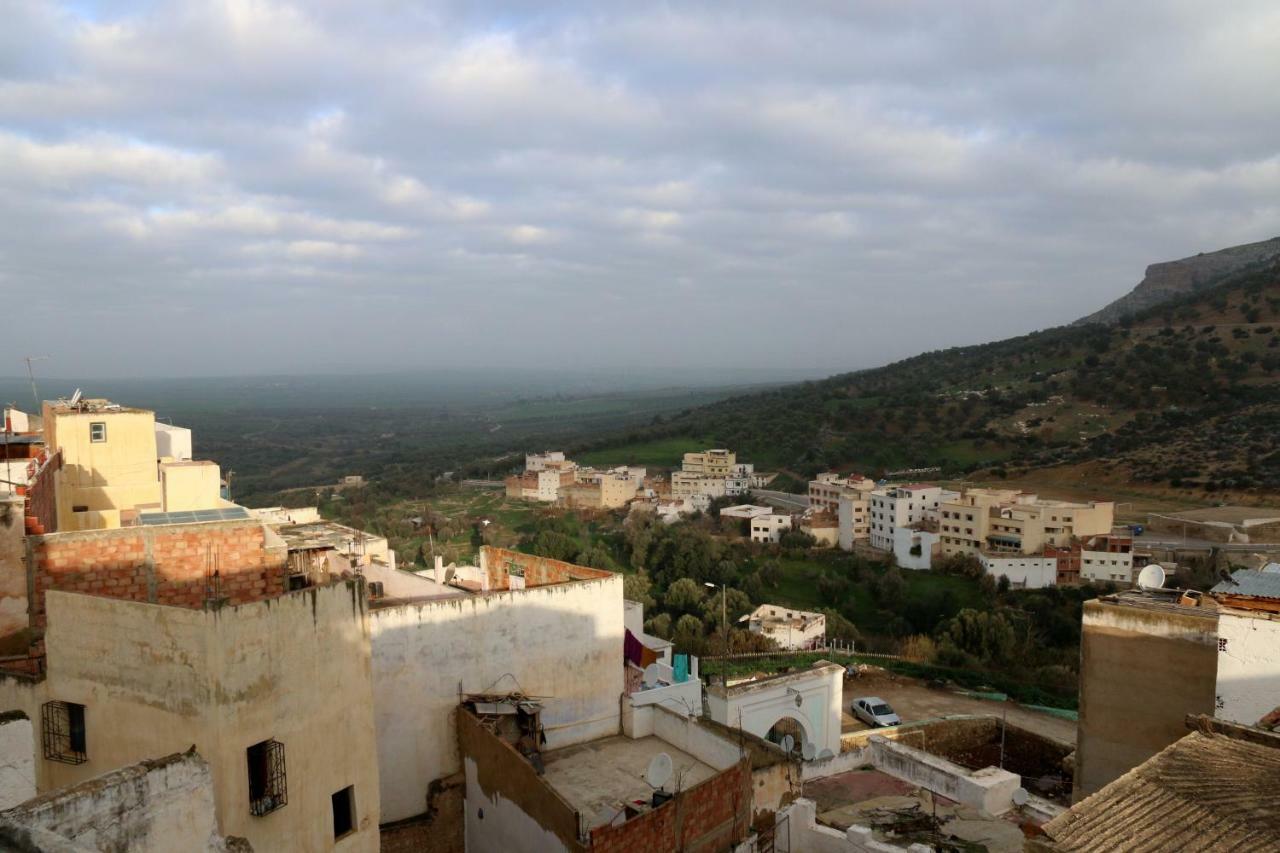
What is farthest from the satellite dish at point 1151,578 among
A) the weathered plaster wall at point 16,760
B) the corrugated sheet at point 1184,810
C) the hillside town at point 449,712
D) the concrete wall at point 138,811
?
the weathered plaster wall at point 16,760

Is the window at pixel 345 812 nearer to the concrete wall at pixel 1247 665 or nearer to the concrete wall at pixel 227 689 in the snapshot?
the concrete wall at pixel 227 689

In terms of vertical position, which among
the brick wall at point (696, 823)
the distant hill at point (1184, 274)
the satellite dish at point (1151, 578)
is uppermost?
the distant hill at point (1184, 274)

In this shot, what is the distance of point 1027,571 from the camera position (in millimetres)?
38750

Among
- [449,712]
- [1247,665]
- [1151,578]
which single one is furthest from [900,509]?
[449,712]

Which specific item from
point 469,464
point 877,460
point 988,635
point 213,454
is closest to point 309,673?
point 988,635

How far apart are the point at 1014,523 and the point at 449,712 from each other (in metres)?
37.7

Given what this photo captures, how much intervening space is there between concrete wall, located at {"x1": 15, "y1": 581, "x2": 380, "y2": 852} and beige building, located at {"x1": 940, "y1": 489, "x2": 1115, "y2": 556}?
39.7m

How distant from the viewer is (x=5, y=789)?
4.67 m

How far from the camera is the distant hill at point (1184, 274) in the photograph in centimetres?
12234

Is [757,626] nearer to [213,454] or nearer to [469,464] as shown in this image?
[469,464]

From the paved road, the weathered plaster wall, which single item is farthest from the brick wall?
the paved road

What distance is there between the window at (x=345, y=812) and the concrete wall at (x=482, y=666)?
2.55 metres

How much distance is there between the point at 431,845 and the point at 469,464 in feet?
255

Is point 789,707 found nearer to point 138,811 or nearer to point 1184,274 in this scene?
point 138,811
